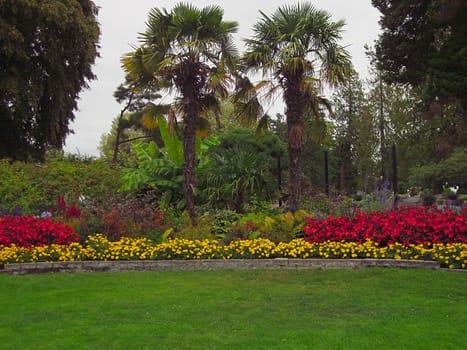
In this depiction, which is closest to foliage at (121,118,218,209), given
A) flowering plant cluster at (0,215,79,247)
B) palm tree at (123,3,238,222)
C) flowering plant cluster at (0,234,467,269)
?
palm tree at (123,3,238,222)

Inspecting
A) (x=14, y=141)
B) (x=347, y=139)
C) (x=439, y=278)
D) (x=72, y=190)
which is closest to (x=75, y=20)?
(x=14, y=141)

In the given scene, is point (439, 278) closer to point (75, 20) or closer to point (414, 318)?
point (414, 318)

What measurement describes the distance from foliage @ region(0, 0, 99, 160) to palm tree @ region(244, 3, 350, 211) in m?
9.60

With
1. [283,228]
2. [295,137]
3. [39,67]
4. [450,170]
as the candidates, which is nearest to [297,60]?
[295,137]

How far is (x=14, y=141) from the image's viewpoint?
23.4 metres

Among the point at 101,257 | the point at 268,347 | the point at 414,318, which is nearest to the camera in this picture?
the point at 268,347

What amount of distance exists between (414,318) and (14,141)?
71.0 ft

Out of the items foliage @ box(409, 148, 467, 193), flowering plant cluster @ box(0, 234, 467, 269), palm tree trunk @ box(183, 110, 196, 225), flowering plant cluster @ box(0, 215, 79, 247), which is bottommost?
flowering plant cluster @ box(0, 234, 467, 269)

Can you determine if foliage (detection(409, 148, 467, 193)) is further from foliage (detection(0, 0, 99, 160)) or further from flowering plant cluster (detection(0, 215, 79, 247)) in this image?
flowering plant cluster (detection(0, 215, 79, 247))

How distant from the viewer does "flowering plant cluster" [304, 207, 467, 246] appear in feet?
29.3

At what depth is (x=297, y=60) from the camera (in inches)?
481

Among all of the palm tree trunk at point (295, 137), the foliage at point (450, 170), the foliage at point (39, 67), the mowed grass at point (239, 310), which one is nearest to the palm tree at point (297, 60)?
the palm tree trunk at point (295, 137)

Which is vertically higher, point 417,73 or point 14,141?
point 417,73

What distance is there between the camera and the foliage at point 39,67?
62.2 ft
